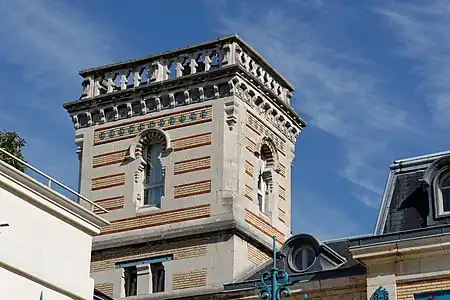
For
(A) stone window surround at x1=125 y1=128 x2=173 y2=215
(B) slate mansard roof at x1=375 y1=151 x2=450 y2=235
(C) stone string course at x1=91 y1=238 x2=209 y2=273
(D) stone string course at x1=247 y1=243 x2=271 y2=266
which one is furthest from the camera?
(A) stone window surround at x1=125 y1=128 x2=173 y2=215

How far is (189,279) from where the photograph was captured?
30000 mm

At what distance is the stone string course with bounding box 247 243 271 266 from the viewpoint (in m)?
30.6

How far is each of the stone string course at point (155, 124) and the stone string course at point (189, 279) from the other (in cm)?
473

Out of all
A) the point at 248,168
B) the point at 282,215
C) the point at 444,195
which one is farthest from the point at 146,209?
the point at 444,195

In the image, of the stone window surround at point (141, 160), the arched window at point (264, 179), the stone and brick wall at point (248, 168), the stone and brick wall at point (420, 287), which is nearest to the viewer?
the stone and brick wall at point (420, 287)

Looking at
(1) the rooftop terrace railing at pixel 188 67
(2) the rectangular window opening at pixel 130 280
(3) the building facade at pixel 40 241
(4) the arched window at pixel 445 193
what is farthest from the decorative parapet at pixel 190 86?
(3) the building facade at pixel 40 241

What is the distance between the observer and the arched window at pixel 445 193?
24.6m

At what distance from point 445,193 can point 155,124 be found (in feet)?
35.8

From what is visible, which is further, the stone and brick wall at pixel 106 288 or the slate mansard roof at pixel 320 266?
the stone and brick wall at pixel 106 288

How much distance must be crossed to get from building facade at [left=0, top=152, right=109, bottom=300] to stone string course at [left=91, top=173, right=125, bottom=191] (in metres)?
10.5

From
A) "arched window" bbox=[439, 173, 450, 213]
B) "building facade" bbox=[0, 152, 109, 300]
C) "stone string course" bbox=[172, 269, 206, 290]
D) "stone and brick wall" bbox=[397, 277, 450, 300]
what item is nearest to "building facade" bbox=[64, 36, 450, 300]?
"stone string course" bbox=[172, 269, 206, 290]

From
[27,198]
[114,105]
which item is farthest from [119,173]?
[27,198]

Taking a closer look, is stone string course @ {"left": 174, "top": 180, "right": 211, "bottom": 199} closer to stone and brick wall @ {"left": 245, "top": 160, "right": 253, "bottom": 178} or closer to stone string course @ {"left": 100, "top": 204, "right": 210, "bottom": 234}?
stone string course @ {"left": 100, "top": 204, "right": 210, "bottom": 234}

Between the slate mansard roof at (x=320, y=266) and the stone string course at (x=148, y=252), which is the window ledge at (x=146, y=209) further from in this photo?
the slate mansard roof at (x=320, y=266)
